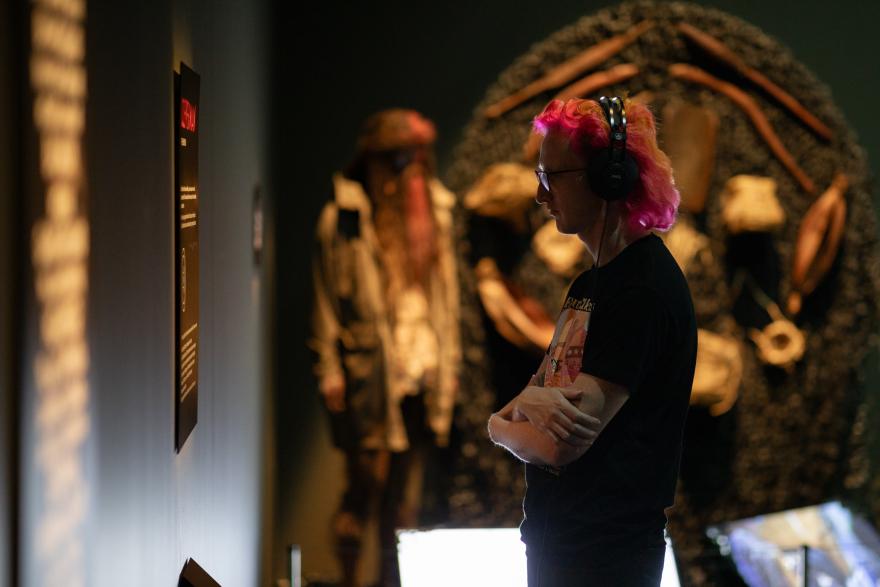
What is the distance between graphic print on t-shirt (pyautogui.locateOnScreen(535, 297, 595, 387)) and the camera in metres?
1.73

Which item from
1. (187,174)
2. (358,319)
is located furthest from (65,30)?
(358,319)

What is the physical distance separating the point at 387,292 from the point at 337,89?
0.84 m

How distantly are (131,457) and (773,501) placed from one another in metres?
3.37

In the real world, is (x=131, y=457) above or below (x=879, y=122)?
below

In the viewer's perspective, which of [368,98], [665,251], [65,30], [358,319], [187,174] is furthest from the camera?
[368,98]

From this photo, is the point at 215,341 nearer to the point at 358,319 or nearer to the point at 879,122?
the point at 358,319

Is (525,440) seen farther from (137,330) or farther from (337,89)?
(337,89)

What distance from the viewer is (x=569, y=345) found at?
69.0 inches

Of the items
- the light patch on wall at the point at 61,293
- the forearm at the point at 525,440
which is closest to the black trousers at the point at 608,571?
the forearm at the point at 525,440

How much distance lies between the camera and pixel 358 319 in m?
4.14

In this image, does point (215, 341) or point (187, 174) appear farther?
point (215, 341)

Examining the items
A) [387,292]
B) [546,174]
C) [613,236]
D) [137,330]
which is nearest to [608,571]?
[613,236]

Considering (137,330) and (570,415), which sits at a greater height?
(137,330)

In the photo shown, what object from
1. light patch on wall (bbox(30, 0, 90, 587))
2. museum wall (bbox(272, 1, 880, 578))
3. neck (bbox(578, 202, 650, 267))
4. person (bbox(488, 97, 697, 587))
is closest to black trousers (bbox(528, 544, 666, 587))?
person (bbox(488, 97, 697, 587))
